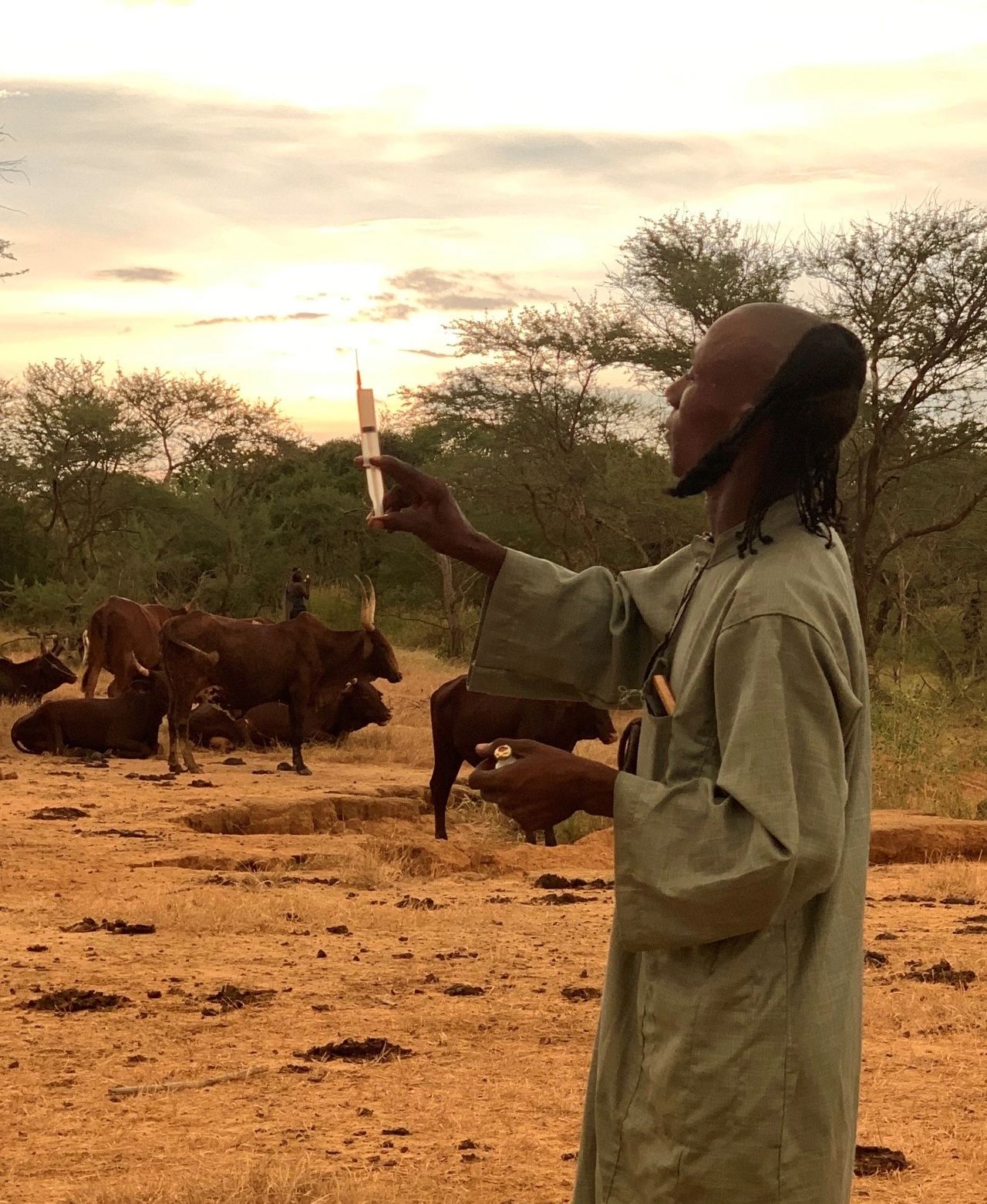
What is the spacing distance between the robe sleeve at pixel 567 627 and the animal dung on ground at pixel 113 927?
4730mm

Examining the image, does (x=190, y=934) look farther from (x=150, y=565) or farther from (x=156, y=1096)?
(x=150, y=565)

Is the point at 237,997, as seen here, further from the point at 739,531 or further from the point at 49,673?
the point at 49,673

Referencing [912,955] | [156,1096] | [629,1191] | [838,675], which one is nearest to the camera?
[838,675]

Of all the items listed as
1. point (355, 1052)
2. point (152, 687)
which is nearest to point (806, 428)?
point (355, 1052)

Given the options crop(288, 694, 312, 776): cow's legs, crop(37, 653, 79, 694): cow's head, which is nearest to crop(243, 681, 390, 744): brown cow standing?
crop(288, 694, 312, 776): cow's legs

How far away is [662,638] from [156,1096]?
9.66ft

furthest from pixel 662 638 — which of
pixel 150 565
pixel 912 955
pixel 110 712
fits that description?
pixel 150 565

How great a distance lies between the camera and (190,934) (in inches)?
264

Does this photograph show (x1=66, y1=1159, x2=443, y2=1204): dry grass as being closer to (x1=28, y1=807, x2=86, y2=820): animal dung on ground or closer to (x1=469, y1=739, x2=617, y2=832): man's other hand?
(x1=469, y1=739, x2=617, y2=832): man's other hand

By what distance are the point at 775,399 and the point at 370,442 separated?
577 mm

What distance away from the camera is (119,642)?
1623cm

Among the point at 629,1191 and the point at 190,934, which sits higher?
the point at 629,1191

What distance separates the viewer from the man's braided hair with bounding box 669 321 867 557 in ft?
6.55

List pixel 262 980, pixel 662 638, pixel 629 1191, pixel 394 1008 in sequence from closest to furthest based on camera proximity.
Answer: pixel 629 1191
pixel 662 638
pixel 394 1008
pixel 262 980
